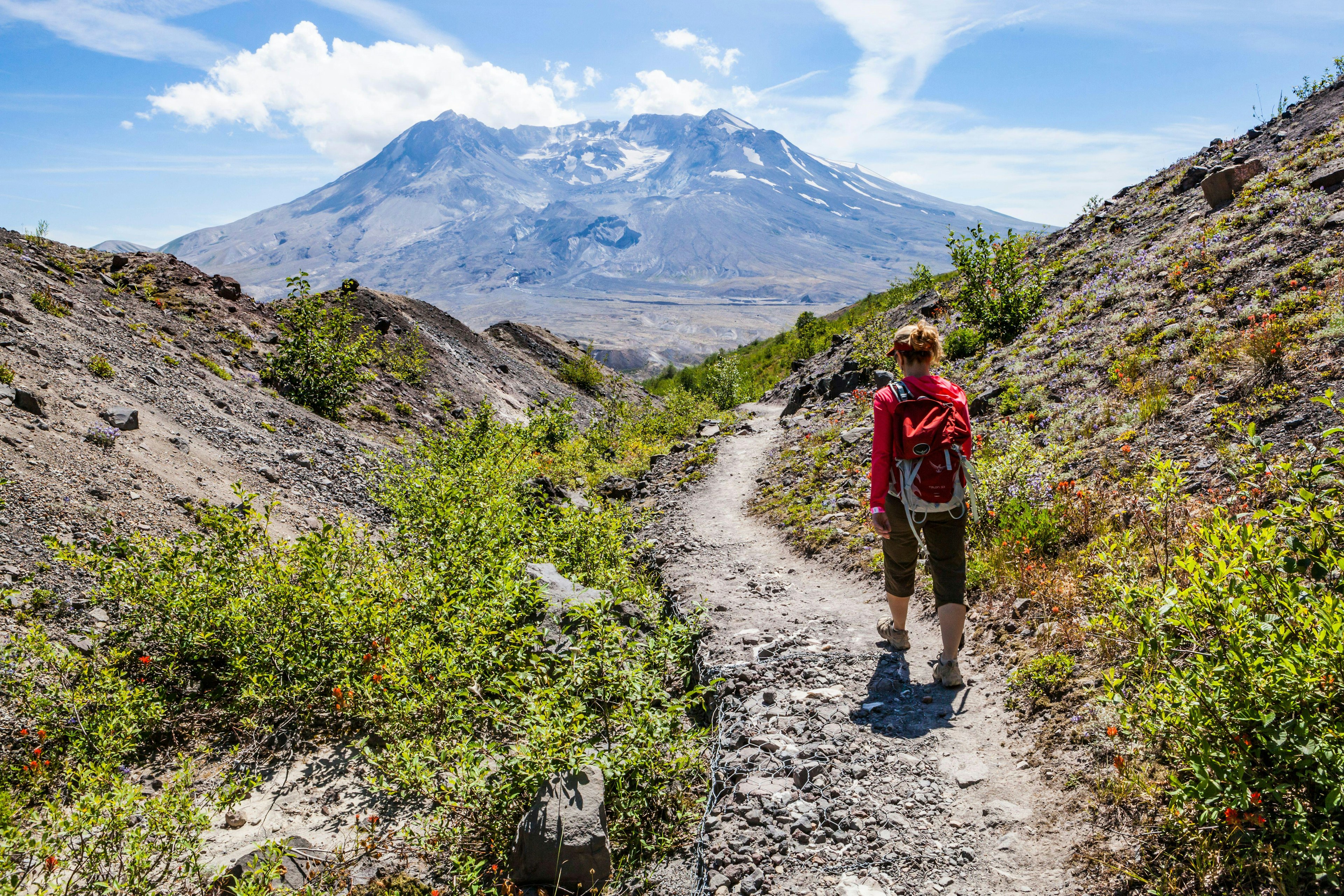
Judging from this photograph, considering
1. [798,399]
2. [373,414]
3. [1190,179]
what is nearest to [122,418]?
[373,414]

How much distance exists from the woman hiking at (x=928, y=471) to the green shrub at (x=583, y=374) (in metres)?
29.3

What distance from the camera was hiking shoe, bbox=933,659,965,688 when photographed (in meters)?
4.73

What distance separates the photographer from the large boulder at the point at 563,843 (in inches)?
141

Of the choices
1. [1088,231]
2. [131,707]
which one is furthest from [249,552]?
[1088,231]

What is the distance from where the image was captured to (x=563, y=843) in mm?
3574

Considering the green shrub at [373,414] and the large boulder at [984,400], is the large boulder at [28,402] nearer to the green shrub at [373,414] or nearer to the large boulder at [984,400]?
the green shrub at [373,414]

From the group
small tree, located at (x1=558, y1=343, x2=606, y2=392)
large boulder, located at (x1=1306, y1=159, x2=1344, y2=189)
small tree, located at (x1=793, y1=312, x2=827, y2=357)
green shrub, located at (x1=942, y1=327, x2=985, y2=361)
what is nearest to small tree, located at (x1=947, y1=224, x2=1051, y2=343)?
green shrub, located at (x1=942, y1=327, x2=985, y2=361)

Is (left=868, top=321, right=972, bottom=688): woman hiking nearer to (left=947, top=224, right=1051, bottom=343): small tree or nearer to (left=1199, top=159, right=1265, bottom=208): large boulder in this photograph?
(left=947, top=224, right=1051, bottom=343): small tree

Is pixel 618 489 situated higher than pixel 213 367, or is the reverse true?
pixel 213 367

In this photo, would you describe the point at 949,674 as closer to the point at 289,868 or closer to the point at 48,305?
the point at 289,868

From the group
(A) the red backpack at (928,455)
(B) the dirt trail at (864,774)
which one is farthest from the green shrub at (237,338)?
(A) the red backpack at (928,455)

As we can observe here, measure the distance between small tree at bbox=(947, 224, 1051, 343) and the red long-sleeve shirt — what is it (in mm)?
10347

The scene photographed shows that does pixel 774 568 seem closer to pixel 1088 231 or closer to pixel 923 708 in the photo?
pixel 923 708

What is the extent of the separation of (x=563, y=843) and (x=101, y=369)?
1174 cm
